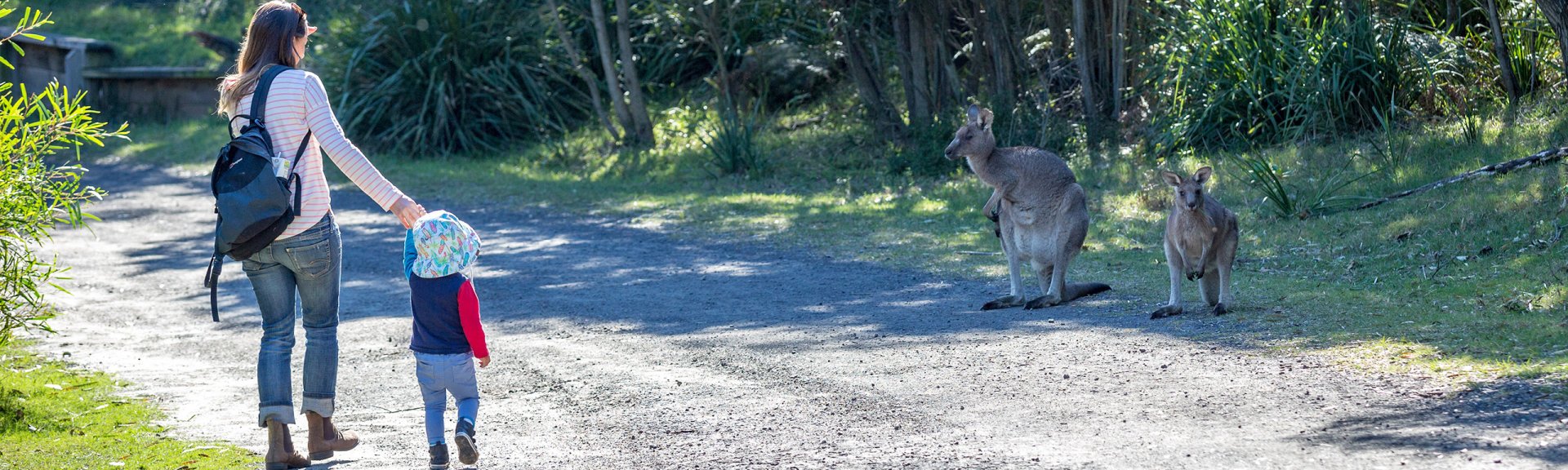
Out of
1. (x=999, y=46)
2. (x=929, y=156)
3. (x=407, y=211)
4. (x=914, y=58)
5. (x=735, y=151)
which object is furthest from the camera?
(x=914, y=58)

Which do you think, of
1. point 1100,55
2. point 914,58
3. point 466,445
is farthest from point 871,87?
point 466,445

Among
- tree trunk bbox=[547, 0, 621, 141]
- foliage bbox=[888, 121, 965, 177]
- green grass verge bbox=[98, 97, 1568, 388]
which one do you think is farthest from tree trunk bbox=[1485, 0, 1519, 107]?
tree trunk bbox=[547, 0, 621, 141]

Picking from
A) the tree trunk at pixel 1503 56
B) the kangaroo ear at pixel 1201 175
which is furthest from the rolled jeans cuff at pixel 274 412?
the tree trunk at pixel 1503 56

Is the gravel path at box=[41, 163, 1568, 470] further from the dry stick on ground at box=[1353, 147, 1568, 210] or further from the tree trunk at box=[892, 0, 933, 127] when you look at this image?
the tree trunk at box=[892, 0, 933, 127]

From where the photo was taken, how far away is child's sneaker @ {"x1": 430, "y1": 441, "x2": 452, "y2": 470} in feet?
15.4

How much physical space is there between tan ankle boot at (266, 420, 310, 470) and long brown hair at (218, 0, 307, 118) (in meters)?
1.11

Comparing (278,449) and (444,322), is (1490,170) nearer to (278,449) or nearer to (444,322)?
(444,322)

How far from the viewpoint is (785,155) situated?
16.5m

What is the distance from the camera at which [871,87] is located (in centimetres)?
1612

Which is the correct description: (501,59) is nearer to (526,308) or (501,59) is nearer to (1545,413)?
(526,308)

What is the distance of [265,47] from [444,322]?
3.83ft

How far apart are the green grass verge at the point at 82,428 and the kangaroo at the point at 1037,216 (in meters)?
4.16

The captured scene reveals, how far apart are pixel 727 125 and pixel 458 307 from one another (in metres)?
11.3

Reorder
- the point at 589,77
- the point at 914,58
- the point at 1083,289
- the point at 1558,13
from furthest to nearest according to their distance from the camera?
the point at 589,77 → the point at 914,58 → the point at 1558,13 → the point at 1083,289
